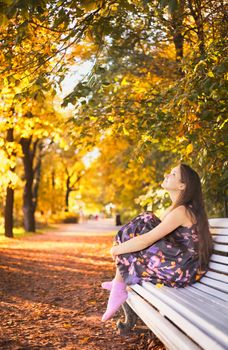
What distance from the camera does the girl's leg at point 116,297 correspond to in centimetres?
438

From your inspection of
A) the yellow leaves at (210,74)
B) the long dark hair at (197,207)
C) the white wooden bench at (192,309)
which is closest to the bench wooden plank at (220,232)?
the white wooden bench at (192,309)

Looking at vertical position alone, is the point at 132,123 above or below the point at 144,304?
above

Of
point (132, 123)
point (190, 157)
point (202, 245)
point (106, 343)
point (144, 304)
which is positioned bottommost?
point (106, 343)

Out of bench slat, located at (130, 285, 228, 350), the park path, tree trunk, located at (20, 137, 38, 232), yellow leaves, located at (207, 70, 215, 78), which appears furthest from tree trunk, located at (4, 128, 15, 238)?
bench slat, located at (130, 285, 228, 350)

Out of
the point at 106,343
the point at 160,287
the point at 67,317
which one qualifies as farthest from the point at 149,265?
the point at 67,317

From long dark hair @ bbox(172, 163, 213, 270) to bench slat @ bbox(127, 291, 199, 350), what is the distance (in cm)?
71

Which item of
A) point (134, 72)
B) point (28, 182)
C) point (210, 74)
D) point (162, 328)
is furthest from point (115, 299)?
point (28, 182)

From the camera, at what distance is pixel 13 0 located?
316 centimetres

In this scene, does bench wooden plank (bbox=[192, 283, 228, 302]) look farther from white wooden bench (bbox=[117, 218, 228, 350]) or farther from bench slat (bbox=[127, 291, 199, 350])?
bench slat (bbox=[127, 291, 199, 350])

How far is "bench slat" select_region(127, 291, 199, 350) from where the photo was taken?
273 centimetres

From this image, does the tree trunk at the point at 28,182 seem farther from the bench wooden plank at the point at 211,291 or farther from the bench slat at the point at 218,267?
the bench wooden plank at the point at 211,291

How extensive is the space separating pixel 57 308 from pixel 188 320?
3488 millimetres

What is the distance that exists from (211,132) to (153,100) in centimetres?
127

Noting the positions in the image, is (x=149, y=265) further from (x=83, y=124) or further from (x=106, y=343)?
(x=83, y=124)
